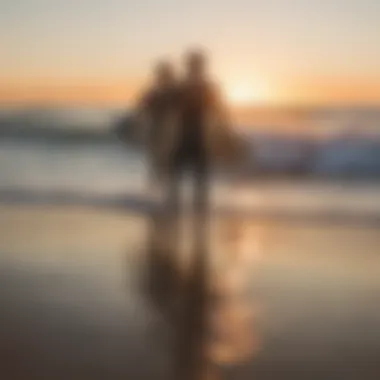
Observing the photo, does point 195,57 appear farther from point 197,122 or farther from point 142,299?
point 142,299

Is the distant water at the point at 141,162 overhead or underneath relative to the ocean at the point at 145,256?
overhead

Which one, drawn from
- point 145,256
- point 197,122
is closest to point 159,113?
point 197,122

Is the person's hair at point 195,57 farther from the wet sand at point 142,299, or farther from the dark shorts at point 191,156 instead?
the wet sand at point 142,299

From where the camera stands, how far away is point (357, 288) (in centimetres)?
94

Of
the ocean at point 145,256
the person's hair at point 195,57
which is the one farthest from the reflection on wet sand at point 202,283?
the person's hair at point 195,57

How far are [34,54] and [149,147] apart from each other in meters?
0.20

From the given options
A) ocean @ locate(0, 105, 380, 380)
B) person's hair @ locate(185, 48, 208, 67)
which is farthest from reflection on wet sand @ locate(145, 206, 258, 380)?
person's hair @ locate(185, 48, 208, 67)

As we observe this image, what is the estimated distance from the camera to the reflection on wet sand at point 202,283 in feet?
3.03

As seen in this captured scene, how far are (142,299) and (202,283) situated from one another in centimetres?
8

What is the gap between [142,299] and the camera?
3.14 ft

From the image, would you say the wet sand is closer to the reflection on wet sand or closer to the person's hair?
the reflection on wet sand

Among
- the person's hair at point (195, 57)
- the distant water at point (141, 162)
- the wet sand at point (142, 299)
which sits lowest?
Answer: the wet sand at point (142, 299)

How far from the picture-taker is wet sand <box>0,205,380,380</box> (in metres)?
0.90

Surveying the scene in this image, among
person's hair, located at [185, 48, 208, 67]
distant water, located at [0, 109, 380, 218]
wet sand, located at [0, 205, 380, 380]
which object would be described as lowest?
wet sand, located at [0, 205, 380, 380]
